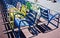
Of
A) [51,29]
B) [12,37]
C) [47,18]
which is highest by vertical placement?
[47,18]

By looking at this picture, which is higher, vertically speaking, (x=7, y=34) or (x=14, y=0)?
(x=14, y=0)

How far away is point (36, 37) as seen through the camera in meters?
3.77

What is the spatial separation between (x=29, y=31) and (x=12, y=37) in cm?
74

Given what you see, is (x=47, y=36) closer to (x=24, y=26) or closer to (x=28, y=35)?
(x=28, y=35)

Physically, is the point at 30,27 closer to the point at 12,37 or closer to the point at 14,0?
the point at 12,37

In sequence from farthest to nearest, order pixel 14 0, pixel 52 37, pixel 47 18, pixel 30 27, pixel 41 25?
pixel 14 0 → pixel 41 25 → pixel 47 18 → pixel 30 27 → pixel 52 37

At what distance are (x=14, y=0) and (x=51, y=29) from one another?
4966 millimetres

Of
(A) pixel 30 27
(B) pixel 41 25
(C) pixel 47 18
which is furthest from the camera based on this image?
(B) pixel 41 25

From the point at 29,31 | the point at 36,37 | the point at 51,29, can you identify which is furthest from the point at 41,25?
the point at 36,37

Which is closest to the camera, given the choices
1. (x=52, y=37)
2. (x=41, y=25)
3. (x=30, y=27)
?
(x=52, y=37)

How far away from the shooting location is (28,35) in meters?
3.91

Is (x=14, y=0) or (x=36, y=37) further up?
(x=14, y=0)

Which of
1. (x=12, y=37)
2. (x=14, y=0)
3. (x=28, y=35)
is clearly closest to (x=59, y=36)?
(x=28, y=35)

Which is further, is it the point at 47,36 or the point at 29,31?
the point at 29,31
